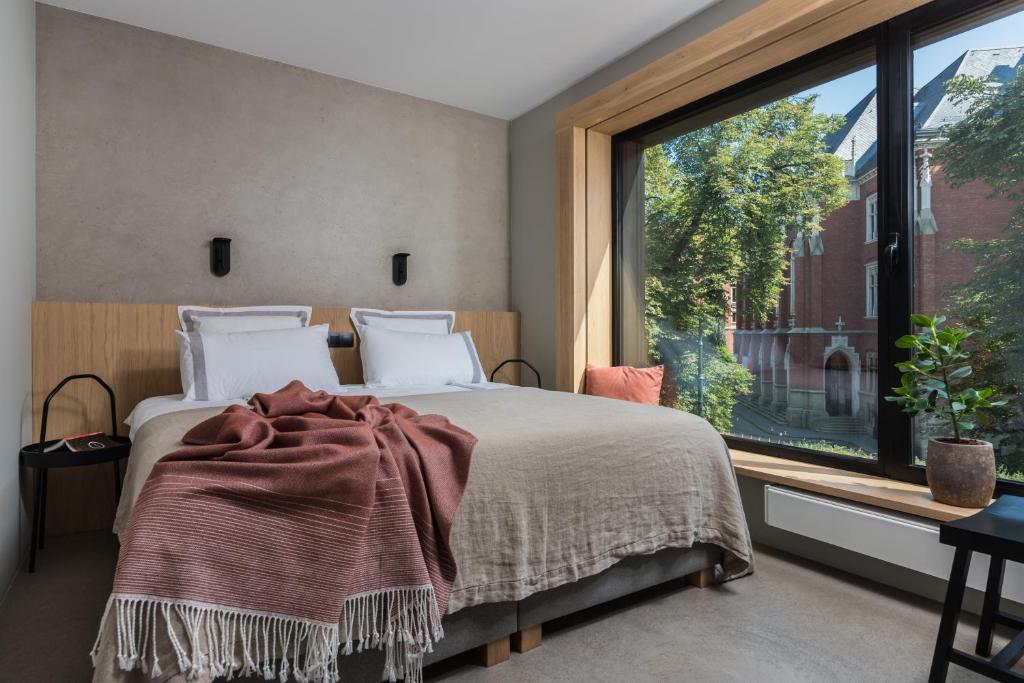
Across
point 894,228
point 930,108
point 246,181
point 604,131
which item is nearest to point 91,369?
point 246,181

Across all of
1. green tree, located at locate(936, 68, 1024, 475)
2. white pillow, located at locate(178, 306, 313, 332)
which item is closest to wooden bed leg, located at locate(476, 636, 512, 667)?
green tree, located at locate(936, 68, 1024, 475)

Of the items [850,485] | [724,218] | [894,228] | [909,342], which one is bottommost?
[850,485]

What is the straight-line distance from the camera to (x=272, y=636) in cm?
125

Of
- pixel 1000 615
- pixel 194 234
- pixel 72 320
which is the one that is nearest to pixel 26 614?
pixel 72 320

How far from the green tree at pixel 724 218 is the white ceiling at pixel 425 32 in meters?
0.67

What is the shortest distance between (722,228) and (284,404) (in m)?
2.32

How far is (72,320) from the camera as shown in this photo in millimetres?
2771

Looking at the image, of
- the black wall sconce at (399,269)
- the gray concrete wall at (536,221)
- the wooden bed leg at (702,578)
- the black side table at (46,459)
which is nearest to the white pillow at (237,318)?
the black side table at (46,459)

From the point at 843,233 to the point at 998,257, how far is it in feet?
1.89

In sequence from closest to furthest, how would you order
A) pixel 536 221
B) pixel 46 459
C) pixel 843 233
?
pixel 46 459
pixel 843 233
pixel 536 221

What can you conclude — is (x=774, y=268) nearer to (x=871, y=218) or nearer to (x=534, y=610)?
(x=871, y=218)

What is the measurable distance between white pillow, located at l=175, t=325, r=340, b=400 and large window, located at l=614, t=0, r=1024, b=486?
1929 millimetres

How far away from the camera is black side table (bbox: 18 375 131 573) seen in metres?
2.29

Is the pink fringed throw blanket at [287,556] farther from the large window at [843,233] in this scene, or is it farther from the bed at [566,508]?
the large window at [843,233]
